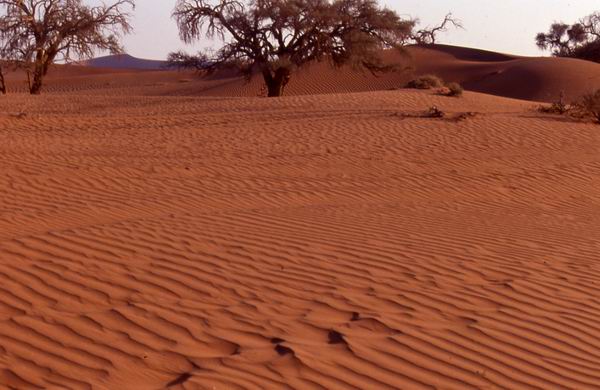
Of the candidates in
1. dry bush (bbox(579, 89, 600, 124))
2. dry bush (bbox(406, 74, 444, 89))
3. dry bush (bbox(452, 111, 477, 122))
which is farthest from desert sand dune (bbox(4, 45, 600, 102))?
dry bush (bbox(452, 111, 477, 122))

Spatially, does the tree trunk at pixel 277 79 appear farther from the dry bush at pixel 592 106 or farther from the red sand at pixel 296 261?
the red sand at pixel 296 261

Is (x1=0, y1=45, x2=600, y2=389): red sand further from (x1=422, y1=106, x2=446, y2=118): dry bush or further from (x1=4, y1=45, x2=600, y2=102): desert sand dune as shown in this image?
(x1=4, y1=45, x2=600, y2=102): desert sand dune

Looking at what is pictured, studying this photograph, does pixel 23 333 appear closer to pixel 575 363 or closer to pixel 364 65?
pixel 575 363

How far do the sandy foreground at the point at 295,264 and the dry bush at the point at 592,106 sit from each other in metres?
4.17

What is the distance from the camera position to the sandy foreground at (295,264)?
449 centimetres

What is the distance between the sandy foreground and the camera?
14.7ft

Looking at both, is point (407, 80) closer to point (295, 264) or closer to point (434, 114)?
point (434, 114)

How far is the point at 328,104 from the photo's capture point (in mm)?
20500

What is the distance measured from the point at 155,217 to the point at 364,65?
74.3 feet

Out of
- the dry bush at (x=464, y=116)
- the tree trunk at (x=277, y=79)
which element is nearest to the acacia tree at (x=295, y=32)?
the tree trunk at (x=277, y=79)

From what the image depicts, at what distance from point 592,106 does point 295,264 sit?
1444cm

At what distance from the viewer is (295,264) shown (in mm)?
6691

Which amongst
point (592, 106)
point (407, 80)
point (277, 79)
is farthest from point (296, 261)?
point (407, 80)

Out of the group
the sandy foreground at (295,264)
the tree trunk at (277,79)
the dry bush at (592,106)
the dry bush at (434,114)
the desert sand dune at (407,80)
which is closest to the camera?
the sandy foreground at (295,264)
